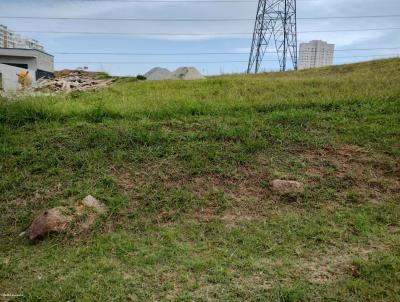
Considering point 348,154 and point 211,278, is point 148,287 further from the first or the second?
point 348,154

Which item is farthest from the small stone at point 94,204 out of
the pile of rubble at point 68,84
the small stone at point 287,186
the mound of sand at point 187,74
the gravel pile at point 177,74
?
the mound of sand at point 187,74

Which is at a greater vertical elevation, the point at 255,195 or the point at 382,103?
the point at 382,103

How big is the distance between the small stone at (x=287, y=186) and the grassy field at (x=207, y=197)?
63mm

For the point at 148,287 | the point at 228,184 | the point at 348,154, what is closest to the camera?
the point at 148,287

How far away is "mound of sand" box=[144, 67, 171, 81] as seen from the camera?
50.3 feet

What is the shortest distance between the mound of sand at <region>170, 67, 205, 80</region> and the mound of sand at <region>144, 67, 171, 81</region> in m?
0.89

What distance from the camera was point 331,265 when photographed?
3008mm

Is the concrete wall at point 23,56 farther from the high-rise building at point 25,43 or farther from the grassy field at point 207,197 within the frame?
the grassy field at point 207,197

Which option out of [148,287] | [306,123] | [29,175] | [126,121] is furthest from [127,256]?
[306,123]

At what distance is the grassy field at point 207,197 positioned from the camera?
2877 mm

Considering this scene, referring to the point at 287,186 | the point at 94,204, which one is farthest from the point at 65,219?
the point at 287,186

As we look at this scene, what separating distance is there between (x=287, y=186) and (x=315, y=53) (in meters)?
26.7

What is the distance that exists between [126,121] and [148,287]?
123 inches

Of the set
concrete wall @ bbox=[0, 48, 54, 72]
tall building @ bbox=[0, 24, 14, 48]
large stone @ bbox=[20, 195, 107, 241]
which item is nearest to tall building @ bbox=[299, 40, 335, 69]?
concrete wall @ bbox=[0, 48, 54, 72]
